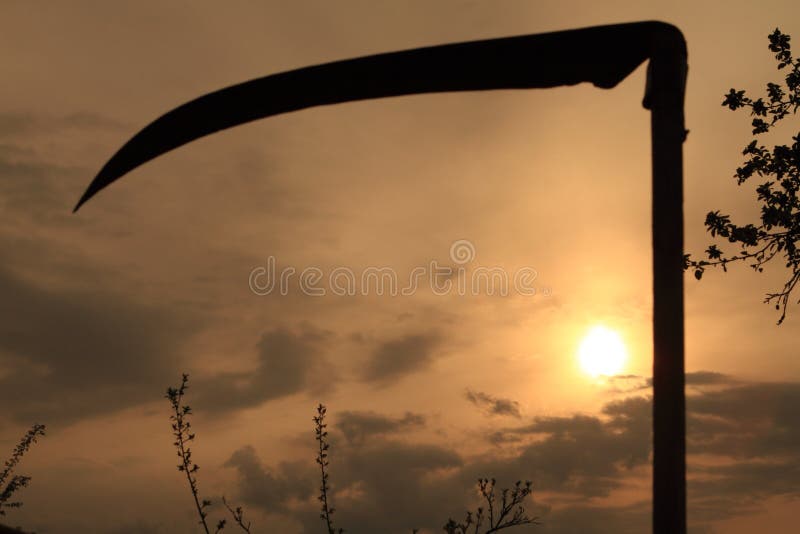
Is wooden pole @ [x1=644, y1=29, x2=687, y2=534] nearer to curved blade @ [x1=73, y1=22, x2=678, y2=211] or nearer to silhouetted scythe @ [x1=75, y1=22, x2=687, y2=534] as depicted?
silhouetted scythe @ [x1=75, y1=22, x2=687, y2=534]

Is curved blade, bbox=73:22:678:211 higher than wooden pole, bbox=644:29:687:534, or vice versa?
curved blade, bbox=73:22:678:211

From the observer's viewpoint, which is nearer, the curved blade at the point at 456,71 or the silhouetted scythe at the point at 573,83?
the silhouetted scythe at the point at 573,83

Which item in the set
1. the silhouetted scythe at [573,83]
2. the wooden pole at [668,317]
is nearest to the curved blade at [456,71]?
the silhouetted scythe at [573,83]

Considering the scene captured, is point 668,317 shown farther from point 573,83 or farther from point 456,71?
point 456,71

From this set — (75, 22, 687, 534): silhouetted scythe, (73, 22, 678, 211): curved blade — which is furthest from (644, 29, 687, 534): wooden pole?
(73, 22, 678, 211): curved blade

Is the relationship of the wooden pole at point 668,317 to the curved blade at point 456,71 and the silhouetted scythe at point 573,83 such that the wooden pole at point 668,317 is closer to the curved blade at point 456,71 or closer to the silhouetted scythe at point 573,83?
the silhouetted scythe at point 573,83

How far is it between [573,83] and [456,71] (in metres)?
0.49

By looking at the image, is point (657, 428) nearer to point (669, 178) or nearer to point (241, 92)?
point (669, 178)

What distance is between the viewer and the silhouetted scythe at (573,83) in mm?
2871

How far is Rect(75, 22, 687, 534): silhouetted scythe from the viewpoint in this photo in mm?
2871

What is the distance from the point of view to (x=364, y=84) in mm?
3350

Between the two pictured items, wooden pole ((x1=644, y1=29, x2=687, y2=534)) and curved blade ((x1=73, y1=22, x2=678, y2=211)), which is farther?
curved blade ((x1=73, y1=22, x2=678, y2=211))

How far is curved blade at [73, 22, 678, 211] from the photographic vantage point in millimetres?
3244

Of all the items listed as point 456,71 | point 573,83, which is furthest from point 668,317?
point 456,71
